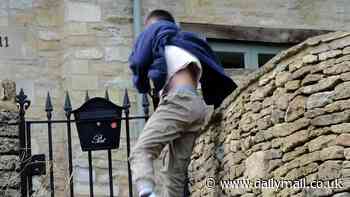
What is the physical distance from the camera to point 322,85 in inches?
202

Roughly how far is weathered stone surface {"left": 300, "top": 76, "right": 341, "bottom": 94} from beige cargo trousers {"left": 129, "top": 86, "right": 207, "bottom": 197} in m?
0.80

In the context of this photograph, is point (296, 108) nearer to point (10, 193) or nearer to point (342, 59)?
point (342, 59)

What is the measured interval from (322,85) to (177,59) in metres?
1.12

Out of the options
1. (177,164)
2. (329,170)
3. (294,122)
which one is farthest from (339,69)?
(177,164)

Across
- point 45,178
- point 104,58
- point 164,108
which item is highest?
point 104,58

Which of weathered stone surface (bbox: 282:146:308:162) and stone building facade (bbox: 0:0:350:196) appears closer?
weathered stone surface (bbox: 282:146:308:162)

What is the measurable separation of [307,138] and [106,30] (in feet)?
17.8

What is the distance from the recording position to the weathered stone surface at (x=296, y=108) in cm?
524

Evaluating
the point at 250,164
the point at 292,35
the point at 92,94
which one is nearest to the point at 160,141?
the point at 250,164

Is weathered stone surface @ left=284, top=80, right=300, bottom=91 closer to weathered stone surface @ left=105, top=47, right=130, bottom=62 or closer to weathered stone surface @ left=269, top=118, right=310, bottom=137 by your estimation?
weathered stone surface @ left=269, top=118, right=310, bottom=137

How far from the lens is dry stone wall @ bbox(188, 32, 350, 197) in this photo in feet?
16.4

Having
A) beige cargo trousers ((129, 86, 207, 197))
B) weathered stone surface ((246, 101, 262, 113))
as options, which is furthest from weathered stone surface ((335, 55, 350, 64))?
beige cargo trousers ((129, 86, 207, 197))

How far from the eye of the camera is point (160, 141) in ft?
18.5

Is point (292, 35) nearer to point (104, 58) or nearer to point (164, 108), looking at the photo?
point (104, 58)
